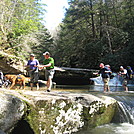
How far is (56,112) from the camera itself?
3.67 metres

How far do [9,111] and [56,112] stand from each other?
48.1 inches

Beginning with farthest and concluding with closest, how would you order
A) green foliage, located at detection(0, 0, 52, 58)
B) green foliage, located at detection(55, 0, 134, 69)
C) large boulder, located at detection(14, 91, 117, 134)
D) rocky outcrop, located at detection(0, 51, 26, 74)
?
green foliage, located at detection(55, 0, 134, 69), green foliage, located at detection(0, 0, 52, 58), rocky outcrop, located at detection(0, 51, 26, 74), large boulder, located at detection(14, 91, 117, 134)

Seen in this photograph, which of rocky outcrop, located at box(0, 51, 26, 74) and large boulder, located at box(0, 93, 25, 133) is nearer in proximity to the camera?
large boulder, located at box(0, 93, 25, 133)

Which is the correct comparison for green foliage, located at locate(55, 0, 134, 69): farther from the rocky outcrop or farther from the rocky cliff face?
the rocky cliff face

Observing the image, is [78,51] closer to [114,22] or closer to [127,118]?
[114,22]

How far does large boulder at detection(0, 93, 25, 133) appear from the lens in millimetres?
2861

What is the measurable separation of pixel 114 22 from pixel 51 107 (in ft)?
84.6

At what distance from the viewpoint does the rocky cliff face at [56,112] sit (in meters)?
3.11

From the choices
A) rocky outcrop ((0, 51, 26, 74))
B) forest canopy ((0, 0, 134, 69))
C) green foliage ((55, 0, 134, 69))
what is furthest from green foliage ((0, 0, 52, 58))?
green foliage ((55, 0, 134, 69))

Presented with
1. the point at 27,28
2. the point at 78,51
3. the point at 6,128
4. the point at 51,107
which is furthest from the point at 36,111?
the point at 78,51

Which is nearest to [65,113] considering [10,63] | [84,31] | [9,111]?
[9,111]

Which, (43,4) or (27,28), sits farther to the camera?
(43,4)

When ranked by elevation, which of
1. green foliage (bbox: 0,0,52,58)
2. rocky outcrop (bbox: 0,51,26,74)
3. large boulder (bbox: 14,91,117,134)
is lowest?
large boulder (bbox: 14,91,117,134)

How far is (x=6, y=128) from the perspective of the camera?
2.88 meters
